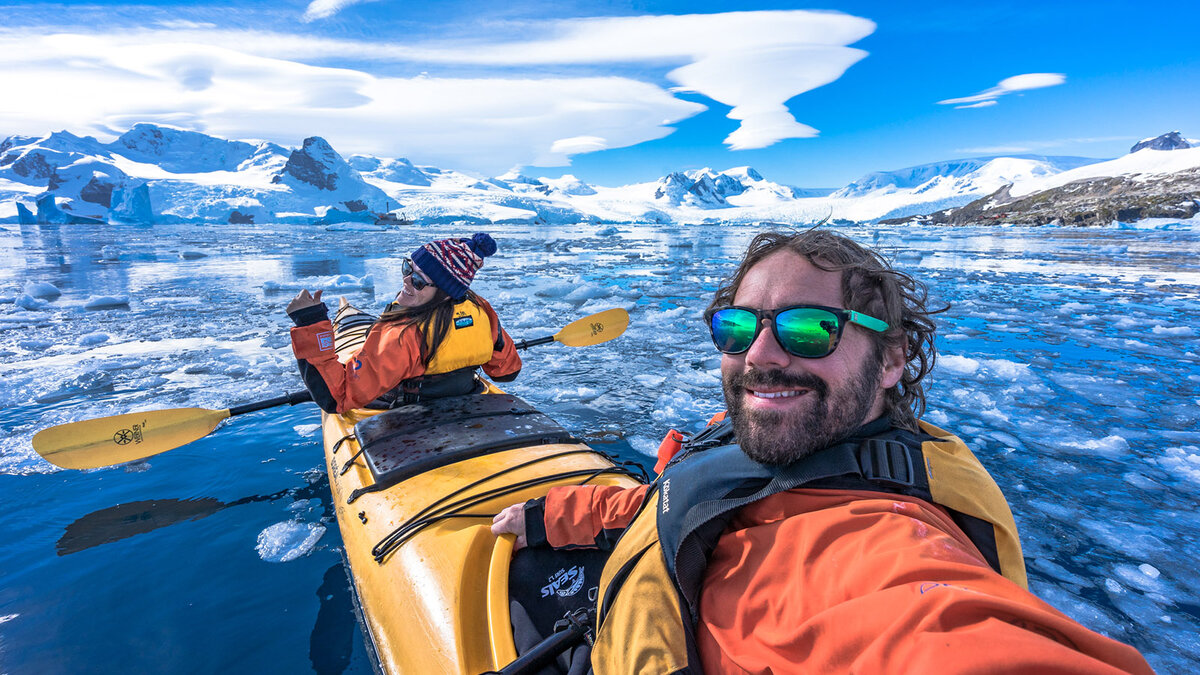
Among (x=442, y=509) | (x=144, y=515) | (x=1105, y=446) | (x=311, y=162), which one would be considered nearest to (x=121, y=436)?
(x=144, y=515)

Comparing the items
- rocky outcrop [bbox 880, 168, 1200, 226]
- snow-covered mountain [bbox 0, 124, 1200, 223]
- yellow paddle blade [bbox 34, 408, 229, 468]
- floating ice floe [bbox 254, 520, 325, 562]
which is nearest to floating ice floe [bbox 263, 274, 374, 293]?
yellow paddle blade [bbox 34, 408, 229, 468]

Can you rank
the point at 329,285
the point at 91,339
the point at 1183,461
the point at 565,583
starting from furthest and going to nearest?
the point at 329,285, the point at 91,339, the point at 1183,461, the point at 565,583

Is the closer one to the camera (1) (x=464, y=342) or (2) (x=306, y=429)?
(1) (x=464, y=342)

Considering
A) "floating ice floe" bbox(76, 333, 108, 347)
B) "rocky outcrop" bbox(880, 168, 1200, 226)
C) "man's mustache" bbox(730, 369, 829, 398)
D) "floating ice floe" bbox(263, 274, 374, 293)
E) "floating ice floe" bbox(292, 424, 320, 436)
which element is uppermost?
"rocky outcrop" bbox(880, 168, 1200, 226)

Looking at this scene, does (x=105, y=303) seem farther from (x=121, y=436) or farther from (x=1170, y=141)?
(x=1170, y=141)

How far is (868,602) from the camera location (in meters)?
0.80

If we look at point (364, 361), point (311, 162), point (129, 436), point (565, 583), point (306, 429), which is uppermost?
point (311, 162)

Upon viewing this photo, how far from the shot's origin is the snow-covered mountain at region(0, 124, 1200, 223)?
72562 millimetres

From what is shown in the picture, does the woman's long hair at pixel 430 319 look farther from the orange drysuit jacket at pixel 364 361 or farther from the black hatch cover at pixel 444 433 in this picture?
the black hatch cover at pixel 444 433

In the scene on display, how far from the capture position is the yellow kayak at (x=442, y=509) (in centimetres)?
173

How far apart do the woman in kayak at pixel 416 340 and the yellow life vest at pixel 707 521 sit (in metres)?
2.03

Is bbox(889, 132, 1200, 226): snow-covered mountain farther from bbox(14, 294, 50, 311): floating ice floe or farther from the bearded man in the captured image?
bbox(14, 294, 50, 311): floating ice floe

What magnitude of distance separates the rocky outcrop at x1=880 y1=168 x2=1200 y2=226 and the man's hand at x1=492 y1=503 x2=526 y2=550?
227 feet

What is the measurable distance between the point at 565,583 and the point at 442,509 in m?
0.71
